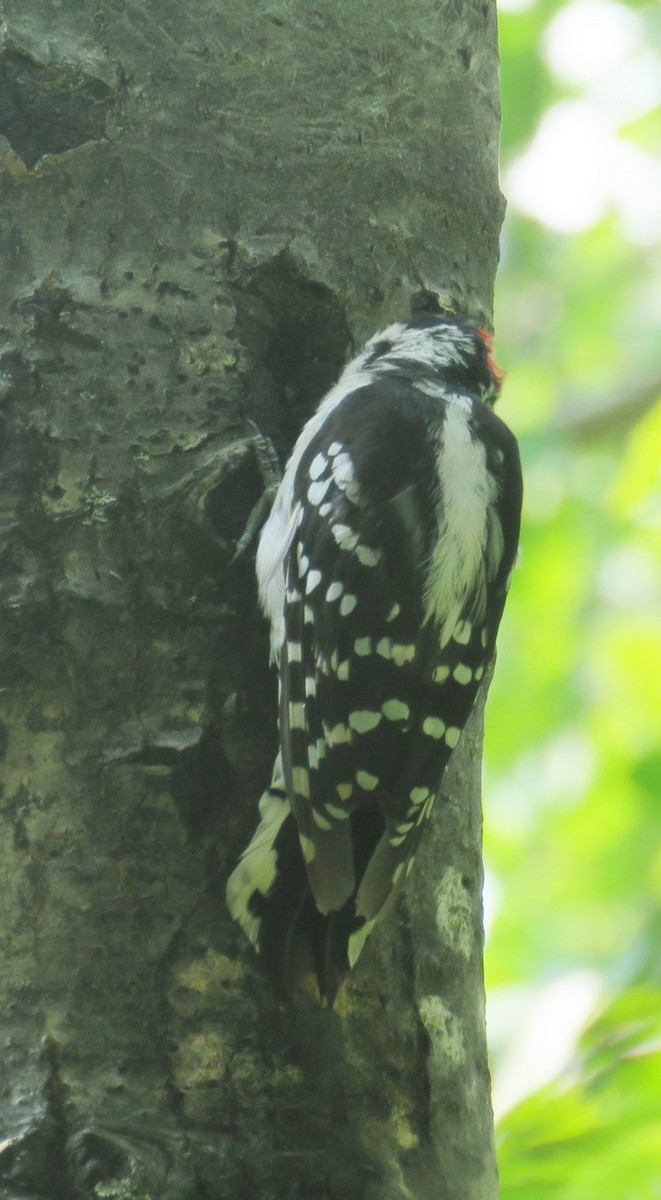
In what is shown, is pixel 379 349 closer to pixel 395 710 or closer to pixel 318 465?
pixel 318 465

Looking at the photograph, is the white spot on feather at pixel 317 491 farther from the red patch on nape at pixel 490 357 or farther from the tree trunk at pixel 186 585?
Answer: the red patch on nape at pixel 490 357

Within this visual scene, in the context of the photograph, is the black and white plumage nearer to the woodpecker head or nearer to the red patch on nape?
the woodpecker head

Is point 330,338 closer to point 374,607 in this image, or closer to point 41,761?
point 374,607

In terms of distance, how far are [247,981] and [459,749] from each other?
613 millimetres

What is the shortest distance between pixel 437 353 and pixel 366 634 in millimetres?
786

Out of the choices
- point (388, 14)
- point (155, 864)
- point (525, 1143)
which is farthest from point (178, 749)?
point (388, 14)

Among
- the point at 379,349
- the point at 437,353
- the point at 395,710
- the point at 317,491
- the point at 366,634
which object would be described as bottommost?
the point at 395,710

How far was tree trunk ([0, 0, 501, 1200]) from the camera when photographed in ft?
6.47

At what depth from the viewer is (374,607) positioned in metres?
2.27

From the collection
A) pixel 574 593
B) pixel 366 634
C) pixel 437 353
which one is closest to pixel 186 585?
pixel 366 634

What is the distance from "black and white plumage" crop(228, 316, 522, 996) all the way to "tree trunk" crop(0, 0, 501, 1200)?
7 cm

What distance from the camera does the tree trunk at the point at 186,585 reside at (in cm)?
197

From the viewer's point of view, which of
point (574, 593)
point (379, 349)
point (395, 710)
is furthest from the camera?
point (574, 593)

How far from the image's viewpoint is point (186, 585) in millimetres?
2234
